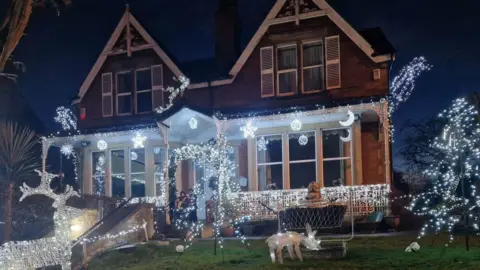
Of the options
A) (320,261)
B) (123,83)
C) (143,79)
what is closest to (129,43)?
(143,79)

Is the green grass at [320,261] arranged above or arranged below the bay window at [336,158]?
below

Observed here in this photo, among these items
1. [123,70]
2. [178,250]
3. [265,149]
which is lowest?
[178,250]

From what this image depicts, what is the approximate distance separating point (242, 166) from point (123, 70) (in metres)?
6.62

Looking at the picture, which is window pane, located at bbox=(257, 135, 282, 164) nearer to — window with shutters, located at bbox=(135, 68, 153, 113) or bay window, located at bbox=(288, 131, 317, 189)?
bay window, located at bbox=(288, 131, 317, 189)

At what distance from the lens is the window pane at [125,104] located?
25.4 metres

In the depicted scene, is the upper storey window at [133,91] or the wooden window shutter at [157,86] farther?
the upper storey window at [133,91]

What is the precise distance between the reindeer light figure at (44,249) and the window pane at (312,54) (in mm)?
9722

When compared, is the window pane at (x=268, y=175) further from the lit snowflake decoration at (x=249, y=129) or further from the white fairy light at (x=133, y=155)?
the white fairy light at (x=133, y=155)

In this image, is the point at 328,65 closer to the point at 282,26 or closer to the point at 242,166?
the point at 282,26

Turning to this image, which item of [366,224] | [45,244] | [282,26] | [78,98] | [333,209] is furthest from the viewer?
[78,98]

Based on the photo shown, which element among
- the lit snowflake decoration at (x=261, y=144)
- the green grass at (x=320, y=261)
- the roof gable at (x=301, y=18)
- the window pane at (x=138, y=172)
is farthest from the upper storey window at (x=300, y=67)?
the green grass at (x=320, y=261)

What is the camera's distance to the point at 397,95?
69.5 ft

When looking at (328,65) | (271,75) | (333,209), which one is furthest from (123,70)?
(333,209)

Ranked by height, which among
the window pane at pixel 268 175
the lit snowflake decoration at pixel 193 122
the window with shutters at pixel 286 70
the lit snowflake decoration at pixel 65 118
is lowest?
the window pane at pixel 268 175
